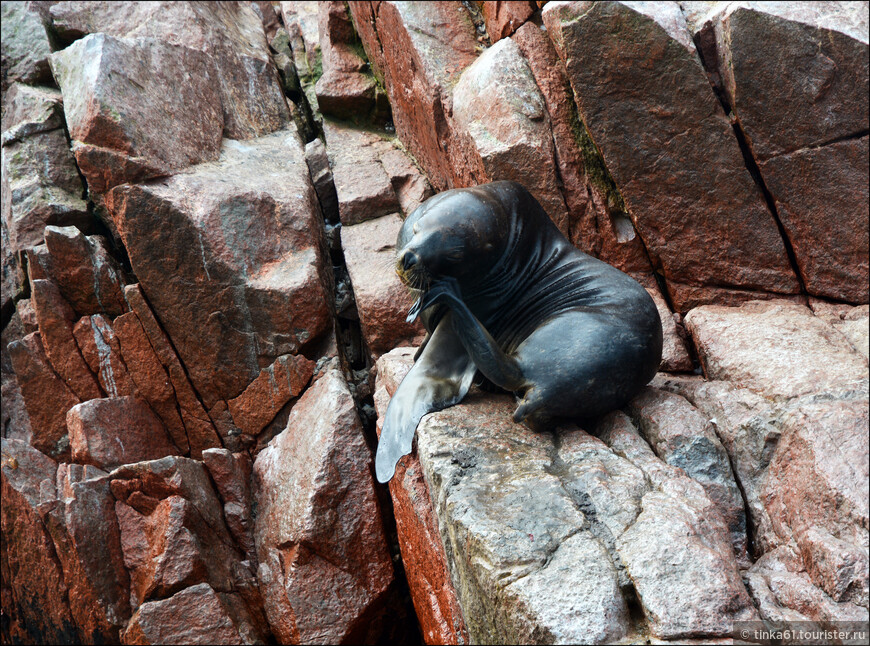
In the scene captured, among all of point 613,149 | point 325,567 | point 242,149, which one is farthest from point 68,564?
point 613,149

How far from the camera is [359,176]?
568 centimetres

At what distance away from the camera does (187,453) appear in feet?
16.5

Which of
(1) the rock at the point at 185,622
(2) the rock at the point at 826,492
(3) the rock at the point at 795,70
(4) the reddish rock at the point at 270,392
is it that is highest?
(3) the rock at the point at 795,70

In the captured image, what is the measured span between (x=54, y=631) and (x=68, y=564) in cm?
45

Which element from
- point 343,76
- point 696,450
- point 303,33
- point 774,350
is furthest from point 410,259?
point 303,33

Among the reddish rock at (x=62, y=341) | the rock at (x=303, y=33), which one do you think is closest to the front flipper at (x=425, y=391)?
the reddish rock at (x=62, y=341)

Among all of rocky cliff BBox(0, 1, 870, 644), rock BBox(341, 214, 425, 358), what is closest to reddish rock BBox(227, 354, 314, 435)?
rocky cliff BBox(0, 1, 870, 644)

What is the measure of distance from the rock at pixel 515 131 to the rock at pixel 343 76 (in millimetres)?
1968

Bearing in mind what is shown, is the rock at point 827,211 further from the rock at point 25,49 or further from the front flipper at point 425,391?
the rock at point 25,49

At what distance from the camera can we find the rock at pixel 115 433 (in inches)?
177

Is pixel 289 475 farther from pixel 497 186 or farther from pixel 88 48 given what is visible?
pixel 88 48

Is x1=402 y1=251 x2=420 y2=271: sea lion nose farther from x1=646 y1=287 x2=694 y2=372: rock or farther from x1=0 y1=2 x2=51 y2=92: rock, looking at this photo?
x1=0 y1=2 x2=51 y2=92: rock

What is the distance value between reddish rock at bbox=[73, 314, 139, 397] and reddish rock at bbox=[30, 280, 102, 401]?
0.06m

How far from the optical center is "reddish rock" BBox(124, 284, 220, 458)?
15.9 ft
